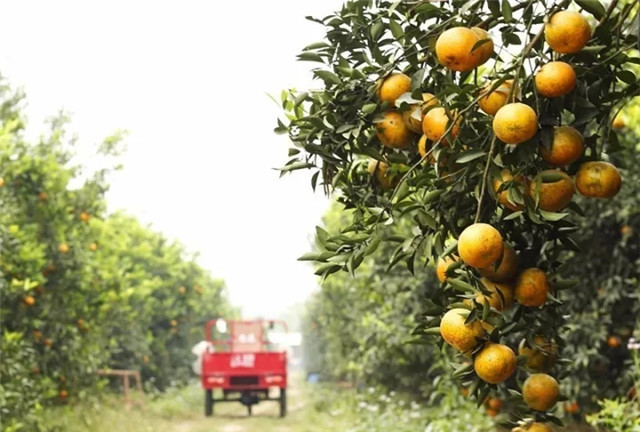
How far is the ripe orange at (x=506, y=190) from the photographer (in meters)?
1.30

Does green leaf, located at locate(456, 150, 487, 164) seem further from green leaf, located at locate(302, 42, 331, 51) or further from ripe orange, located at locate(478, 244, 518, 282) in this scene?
green leaf, located at locate(302, 42, 331, 51)

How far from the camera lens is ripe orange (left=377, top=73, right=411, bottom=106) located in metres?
1.45

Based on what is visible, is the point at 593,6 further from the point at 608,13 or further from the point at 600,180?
the point at 600,180

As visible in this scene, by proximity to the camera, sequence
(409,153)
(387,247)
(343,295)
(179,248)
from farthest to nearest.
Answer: (179,248)
(343,295)
(387,247)
(409,153)

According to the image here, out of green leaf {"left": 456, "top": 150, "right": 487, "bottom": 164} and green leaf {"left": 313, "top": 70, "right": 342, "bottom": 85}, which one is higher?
green leaf {"left": 313, "top": 70, "right": 342, "bottom": 85}

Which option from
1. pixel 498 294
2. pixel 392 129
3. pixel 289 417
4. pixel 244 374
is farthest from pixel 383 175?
pixel 244 374

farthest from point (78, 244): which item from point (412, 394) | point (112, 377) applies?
point (112, 377)

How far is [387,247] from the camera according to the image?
6.77m

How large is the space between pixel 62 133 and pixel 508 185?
259 inches

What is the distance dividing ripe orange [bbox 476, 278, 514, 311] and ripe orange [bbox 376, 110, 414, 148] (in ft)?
0.98

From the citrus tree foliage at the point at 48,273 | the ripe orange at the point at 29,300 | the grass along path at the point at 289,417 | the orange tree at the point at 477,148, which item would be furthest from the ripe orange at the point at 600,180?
the ripe orange at the point at 29,300

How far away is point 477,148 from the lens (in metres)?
1.35

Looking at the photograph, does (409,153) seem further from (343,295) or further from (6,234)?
(343,295)

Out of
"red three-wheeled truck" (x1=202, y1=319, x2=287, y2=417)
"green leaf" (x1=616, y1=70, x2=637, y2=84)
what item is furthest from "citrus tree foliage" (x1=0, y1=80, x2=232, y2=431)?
"green leaf" (x1=616, y1=70, x2=637, y2=84)
